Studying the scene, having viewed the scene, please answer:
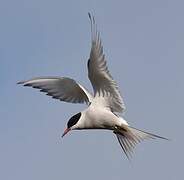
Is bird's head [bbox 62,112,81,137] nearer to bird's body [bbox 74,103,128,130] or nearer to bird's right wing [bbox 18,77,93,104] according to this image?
bird's body [bbox 74,103,128,130]

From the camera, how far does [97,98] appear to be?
9.52 m

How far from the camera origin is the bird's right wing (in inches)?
365

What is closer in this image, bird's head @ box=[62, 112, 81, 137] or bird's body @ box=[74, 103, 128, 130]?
bird's body @ box=[74, 103, 128, 130]

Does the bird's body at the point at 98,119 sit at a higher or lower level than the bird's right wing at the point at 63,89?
lower

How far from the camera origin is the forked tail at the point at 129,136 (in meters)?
9.21

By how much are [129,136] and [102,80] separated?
2.87 ft

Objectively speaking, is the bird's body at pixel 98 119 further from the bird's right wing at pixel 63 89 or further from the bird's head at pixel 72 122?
the bird's right wing at pixel 63 89

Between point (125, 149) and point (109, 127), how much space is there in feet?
1.28

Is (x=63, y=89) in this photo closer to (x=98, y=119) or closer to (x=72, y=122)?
(x=72, y=122)

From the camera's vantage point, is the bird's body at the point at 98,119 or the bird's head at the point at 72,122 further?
the bird's head at the point at 72,122

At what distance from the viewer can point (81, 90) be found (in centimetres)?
958

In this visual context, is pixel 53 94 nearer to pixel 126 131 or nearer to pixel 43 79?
pixel 43 79

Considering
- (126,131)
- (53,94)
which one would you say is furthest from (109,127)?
(53,94)

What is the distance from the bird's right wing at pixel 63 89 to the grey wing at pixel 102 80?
20cm
